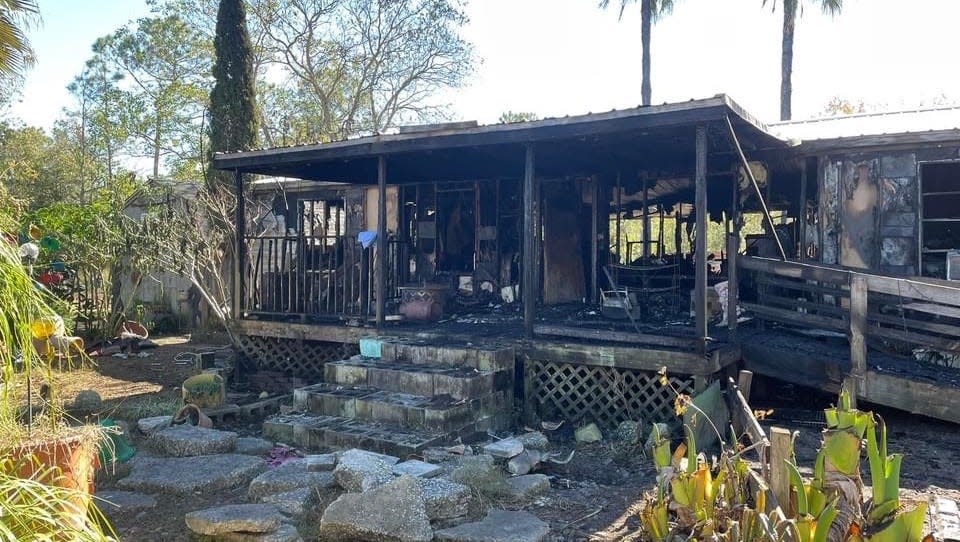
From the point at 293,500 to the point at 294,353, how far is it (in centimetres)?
499

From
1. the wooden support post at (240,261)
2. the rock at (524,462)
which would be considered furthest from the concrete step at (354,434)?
the wooden support post at (240,261)

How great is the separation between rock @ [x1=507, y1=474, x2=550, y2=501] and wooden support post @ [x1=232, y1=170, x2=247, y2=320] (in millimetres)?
6079

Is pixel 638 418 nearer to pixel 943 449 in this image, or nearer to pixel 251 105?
pixel 943 449

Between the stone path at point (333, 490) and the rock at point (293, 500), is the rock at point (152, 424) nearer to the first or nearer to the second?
the stone path at point (333, 490)

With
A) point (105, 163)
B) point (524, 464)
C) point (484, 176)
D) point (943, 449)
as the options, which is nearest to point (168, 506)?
point (524, 464)

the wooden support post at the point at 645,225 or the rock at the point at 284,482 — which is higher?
the wooden support post at the point at 645,225

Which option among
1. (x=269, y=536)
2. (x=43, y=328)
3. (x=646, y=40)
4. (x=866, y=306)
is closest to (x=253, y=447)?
(x=269, y=536)

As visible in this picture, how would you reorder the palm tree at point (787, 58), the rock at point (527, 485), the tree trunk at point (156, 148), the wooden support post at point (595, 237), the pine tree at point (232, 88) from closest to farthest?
the rock at point (527, 485)
the wooden support post at point (595, 237)
the pine tree at point (232, 88)
the palm tree at point (787, 58)
the tree trunk at point (156, 148)

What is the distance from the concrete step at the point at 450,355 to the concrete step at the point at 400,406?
35 cm

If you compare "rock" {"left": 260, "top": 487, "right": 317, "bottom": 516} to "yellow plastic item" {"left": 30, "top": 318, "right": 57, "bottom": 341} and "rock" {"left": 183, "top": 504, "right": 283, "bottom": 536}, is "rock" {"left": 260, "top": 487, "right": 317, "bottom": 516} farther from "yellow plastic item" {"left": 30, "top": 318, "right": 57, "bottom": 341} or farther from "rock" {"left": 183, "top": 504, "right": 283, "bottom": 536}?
"yellow plastic item" {"left": 30, "top": 318, "right": 57, "bottom": 341}

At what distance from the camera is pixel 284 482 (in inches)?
209

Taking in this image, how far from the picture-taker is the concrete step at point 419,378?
276 inches

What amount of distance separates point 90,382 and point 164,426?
4.06 m

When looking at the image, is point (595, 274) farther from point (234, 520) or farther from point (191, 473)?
point (234, 520)
